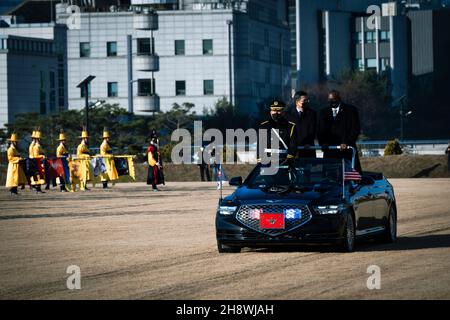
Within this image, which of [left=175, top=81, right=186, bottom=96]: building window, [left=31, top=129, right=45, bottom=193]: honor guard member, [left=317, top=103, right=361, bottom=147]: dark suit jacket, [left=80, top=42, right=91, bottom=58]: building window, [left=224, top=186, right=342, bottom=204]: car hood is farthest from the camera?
[left=175, top=81, right=186, bottom=96]: building window

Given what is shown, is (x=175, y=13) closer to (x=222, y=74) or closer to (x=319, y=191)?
(x=222, y=74)

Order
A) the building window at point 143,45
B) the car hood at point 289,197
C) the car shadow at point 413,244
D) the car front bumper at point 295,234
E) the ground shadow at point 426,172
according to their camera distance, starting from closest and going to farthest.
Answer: the car front bumper at point 295,234 < the car hood at point 289,197 < the car shadow at point 413,244 < the ground shadow at point 426,172 < the building window at point 143,45

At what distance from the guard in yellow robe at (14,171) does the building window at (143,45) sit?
271 feet

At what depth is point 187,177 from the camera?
61.5m

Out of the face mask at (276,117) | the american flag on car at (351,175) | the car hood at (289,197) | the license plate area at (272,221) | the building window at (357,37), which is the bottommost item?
the license plate area at (272,221)

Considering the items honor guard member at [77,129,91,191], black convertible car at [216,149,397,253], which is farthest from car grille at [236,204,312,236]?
honor guard member at [77,129,91,191]

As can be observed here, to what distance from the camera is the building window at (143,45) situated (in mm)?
128250

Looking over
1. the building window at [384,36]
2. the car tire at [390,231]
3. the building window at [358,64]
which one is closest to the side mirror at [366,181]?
the car tire at [390,231]

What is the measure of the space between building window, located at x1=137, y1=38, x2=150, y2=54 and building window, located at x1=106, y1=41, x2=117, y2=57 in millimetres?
2100

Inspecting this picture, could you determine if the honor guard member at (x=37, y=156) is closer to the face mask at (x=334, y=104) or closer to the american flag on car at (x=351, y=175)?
the face mask at (x=334, y=104)

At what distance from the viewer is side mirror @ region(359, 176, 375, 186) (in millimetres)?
20859

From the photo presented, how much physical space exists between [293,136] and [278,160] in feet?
4.56

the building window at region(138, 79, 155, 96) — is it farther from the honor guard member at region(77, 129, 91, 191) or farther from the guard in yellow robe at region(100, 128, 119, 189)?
the honor guard member at region(77, 129, 91, 191)

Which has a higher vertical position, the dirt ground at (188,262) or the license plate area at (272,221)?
the license plate area at (272,221)
